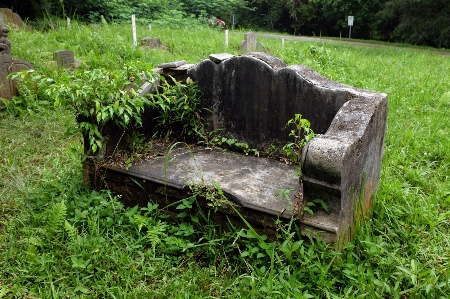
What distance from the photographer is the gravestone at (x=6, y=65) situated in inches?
217

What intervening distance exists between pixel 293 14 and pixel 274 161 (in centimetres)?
2521

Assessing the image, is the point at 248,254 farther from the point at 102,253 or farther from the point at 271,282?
the point at 102,253

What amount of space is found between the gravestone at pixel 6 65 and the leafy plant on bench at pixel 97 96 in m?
2.72

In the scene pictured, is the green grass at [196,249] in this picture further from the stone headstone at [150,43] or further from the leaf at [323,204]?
the stone headstone at [150,43]

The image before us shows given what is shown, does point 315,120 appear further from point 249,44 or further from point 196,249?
point 249,44

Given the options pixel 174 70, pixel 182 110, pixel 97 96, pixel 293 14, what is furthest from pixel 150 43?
pixel 293 14

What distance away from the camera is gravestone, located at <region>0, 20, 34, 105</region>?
552cm

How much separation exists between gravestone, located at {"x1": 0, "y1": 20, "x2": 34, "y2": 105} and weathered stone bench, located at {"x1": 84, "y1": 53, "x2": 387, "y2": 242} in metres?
2.91

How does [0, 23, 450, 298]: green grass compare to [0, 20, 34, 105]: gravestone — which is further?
[0, 20, 34, 105]: gravestone

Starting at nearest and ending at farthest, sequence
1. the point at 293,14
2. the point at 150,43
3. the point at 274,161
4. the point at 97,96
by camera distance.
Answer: the point at 97,96, the point at 274,161, the point at 150,43, the point at 293,14

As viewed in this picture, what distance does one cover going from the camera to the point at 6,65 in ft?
18.5

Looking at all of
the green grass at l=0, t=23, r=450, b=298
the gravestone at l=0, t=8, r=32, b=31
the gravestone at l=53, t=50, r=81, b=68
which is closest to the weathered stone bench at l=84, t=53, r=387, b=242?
the green grass at l=0, t=23, r=450, b=298

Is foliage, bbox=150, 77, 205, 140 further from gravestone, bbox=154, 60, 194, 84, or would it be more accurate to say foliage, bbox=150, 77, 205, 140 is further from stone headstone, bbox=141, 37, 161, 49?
stone headstone, bbox=141, 37, 161, 49

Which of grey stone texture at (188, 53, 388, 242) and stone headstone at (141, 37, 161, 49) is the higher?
stone headstone at (141, 37, 161, 49)
